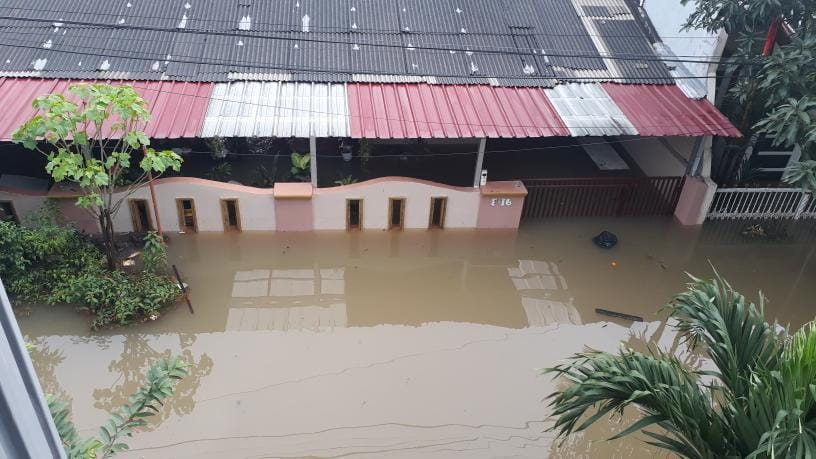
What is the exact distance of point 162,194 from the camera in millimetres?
9898

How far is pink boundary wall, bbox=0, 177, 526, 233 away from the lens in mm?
9875

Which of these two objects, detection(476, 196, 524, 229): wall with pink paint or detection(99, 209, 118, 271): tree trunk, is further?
detection(476, 196, 524, 229): wall with pink paint

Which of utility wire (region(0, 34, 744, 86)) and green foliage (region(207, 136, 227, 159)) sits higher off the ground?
utility wire (region(0, 34, 744, 86))

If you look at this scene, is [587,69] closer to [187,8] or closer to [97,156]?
[187,8]

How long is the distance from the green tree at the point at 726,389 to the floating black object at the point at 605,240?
5.93 m

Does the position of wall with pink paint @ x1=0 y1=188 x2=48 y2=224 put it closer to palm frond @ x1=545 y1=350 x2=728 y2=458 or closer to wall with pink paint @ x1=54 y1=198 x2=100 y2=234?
wall with pink paint @ x1=54 y1=198 x2=100 y2=234

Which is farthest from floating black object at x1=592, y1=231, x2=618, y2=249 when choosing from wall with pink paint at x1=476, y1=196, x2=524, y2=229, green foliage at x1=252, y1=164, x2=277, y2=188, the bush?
the bush

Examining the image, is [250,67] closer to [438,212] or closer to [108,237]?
[108,237]

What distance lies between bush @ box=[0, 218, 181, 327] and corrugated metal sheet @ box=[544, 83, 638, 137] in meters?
6.78

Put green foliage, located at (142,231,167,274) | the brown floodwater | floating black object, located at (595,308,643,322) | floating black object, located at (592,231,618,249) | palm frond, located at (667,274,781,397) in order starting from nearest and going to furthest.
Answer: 1. palm frond, located at (667,274,781,397)
2. the brown floodwater
3. green foliage, located at (142,231,167,274)
4. floating black object, located at (595,308,643,322)
5. floating black object, located at (592,231,618,249)

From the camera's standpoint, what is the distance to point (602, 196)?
1133 cm

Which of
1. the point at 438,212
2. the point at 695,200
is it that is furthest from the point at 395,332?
the point at 695,200

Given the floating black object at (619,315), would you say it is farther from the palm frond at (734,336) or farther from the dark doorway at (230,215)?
the dark doorway at (230,215)

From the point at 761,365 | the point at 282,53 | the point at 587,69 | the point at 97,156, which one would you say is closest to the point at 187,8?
the point at 282,53
